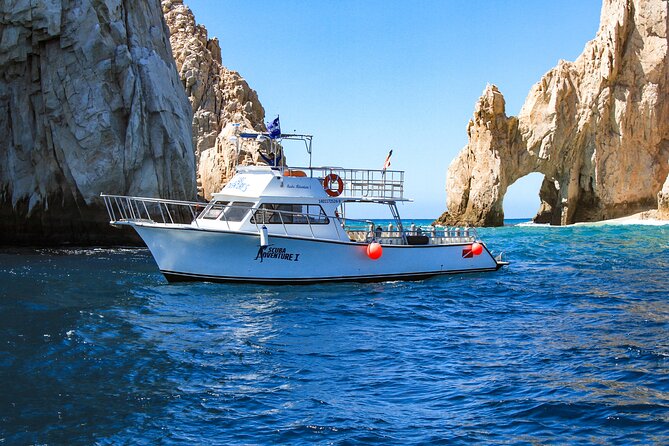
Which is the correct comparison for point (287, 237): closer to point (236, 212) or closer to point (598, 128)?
point (236, 212)

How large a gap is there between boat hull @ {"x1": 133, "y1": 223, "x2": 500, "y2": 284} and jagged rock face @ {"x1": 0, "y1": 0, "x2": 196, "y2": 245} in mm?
13070

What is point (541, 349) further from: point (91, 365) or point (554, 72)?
point (554, 72)

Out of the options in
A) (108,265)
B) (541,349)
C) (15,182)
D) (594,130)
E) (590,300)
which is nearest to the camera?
(541,349)

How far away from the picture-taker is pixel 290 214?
67.8ft

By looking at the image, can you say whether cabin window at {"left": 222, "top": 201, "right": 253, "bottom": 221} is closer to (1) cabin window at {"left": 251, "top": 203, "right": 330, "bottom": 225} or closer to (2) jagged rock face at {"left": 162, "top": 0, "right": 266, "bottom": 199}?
(1) cabin window at {"left": 251, "top": 203, "right": 330, "bottom": 225}

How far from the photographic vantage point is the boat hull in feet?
63.0

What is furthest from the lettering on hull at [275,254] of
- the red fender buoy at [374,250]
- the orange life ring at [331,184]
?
the orange life ring at [331,184]

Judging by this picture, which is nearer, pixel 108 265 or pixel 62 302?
pixel 62 302

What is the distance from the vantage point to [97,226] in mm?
32719

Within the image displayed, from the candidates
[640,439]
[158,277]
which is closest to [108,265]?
[158,277]

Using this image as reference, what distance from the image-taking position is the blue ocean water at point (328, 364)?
26.5 feet

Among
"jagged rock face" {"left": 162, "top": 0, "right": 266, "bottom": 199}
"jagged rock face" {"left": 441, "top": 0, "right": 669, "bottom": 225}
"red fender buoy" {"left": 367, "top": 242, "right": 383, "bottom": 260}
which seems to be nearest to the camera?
"red fender buoy" {"left": 367, "top": 242, "right": 383, "bottom": 260}

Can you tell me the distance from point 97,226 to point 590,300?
2376cm

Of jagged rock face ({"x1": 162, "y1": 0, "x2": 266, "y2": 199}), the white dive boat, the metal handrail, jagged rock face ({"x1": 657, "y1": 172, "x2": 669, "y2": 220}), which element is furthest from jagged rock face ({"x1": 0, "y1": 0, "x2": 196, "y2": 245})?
jagged rock face ({"x1": 657, "y1": 172, "x2": 669, "y2": 220})
